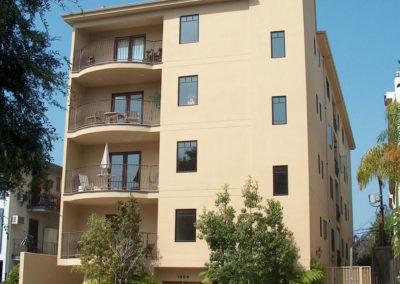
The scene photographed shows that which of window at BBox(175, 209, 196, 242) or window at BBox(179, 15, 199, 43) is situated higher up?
window at BBox(179, 15, 199, 43)

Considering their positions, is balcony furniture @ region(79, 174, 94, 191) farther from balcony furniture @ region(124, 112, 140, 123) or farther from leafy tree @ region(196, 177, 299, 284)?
leafy tree @ region(196, 177, 299, 284)

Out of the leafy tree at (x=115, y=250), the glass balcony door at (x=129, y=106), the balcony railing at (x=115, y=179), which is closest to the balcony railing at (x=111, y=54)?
the glass balcony door at (x=129, y=106)

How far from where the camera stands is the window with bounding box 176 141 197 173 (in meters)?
28.2

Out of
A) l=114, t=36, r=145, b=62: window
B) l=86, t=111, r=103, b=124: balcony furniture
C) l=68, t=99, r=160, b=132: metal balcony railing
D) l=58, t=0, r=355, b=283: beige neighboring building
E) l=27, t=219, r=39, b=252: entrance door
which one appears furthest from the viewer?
l=27, t=219, r=39, b=252: entrance door

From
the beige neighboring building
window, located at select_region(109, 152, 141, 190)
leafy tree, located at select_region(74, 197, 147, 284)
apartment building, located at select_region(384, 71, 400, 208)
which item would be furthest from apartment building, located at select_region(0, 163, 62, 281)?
apartment building, located at select_region(384, 71, 400, 208)

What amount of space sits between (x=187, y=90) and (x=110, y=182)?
20.1ft

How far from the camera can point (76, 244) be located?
2975cm

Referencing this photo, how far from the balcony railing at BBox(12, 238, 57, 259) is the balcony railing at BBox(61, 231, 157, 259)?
26.6 ft

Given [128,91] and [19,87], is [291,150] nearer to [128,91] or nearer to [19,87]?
[128,91]

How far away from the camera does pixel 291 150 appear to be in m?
26.8

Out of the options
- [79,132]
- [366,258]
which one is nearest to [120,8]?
[79,132]

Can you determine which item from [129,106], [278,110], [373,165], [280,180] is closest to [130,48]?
[129,106]

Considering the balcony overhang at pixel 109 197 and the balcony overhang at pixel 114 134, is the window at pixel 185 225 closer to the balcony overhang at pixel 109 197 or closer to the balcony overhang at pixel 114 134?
the balcony overhang at pixel 109 197

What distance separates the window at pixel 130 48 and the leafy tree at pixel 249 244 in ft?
33.1
